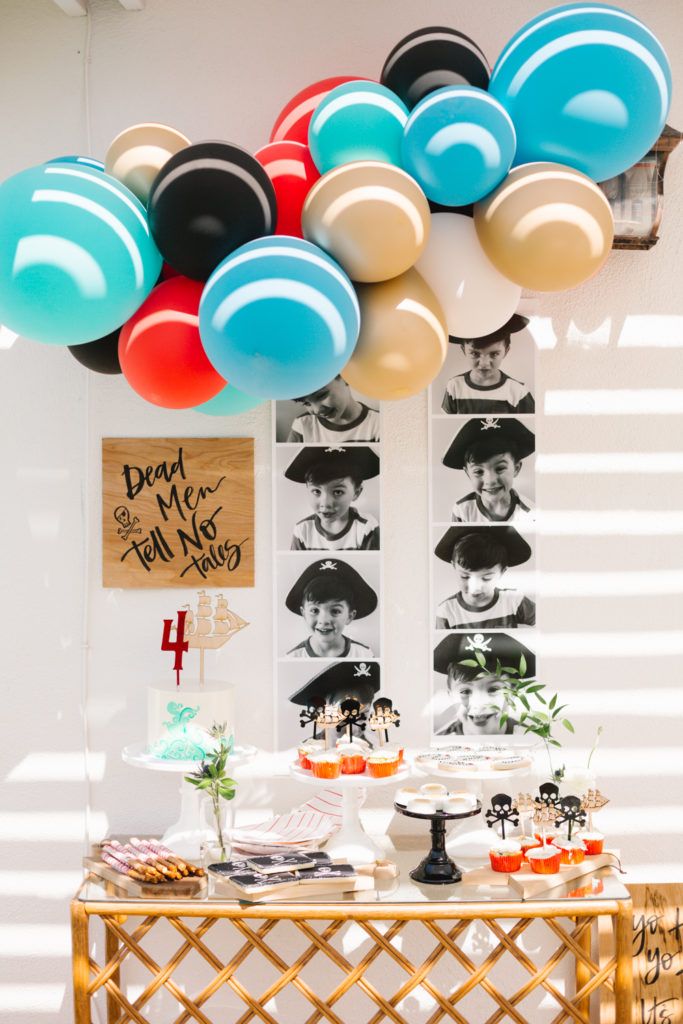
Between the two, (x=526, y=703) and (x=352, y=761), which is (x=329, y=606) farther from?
(x=526, y=703)

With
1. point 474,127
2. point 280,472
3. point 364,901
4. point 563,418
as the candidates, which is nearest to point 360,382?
point 474,127

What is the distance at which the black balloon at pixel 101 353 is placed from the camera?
6.33 ft

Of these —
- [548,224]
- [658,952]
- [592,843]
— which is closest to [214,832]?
[592,843]

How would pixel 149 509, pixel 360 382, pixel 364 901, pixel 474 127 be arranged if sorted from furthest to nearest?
pixel 149 509
pixel 364 901
pixel 360 382
pixel 474 127

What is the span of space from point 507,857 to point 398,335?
43.0 inches

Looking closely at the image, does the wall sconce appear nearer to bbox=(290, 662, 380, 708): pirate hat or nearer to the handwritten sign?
bbox=(290, 662, 380, 708): pirate hat

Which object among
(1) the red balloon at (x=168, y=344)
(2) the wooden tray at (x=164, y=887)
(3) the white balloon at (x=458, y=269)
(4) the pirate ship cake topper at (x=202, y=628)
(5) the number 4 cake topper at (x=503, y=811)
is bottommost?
(2) the wooden tray at (x=164, y=887)

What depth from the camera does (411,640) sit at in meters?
2.40

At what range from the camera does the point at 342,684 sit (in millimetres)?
2387

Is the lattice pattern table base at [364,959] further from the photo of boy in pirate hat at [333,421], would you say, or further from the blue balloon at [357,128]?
the blue balloon at [357,128]

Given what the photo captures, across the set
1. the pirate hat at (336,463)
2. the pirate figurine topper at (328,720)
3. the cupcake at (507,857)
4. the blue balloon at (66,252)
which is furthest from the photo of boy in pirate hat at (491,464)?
the blue balloon at (66,252)

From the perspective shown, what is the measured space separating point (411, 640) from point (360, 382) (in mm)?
816

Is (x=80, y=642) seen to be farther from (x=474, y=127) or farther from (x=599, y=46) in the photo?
(x=599, y=46)

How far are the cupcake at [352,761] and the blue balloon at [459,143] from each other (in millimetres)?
1130
